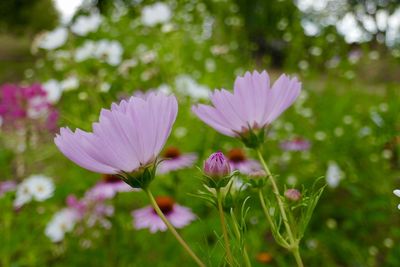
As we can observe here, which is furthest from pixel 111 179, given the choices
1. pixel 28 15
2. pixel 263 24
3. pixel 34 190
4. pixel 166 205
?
pixel 28 15

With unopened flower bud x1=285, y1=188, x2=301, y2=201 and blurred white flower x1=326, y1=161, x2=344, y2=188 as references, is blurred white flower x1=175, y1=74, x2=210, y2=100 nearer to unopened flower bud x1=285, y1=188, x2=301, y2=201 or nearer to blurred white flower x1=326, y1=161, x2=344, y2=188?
blurred white flower x1=326, y1=161, x2=344, y2=188

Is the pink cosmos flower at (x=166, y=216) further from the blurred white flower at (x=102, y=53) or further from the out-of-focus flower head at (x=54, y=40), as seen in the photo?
the out-of-focus flower head at (x=54, y=40)

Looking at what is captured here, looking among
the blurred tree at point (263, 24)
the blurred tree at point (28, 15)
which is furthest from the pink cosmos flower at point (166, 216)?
the blurred tree at point (28, 15)

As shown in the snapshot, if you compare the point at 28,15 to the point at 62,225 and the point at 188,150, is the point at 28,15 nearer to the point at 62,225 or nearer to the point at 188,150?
the point at 188,150

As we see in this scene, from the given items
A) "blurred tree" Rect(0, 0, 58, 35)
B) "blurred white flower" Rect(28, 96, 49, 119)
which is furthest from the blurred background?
"blurred tree" Rect(0, 0, 58, 35)

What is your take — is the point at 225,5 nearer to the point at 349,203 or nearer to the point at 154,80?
the point at 154,80

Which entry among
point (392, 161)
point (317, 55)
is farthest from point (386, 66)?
point (392, 161)
